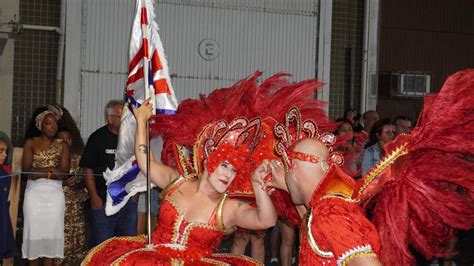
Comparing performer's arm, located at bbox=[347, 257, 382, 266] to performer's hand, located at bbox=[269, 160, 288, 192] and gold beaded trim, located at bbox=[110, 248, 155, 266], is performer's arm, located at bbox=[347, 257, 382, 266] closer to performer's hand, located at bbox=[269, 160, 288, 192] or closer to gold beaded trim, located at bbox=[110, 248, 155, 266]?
performer's hand, located at bbox=[269, 160, 288, 192]

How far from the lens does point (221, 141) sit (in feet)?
17.3

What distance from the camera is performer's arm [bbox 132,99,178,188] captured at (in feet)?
19.2

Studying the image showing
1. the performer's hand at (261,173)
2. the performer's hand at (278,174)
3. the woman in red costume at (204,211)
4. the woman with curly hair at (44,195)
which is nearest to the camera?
the performer's hand at (278,174)

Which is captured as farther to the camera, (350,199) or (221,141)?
(221,141)

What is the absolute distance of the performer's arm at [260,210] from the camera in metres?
4.79

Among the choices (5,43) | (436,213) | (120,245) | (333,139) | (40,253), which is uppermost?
(5,43)

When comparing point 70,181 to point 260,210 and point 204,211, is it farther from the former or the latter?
point 260,210

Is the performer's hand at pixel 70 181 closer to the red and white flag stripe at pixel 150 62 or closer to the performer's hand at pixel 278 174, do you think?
the red and white flag stripe at pixel 150 62

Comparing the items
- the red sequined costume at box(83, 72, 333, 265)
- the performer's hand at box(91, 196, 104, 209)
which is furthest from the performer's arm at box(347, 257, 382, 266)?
the performer's hand at box(91, 196, 104, 209)

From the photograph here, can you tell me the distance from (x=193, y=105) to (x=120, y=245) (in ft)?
3.66

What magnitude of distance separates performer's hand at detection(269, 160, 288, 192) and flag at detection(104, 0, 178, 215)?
5.29 ft

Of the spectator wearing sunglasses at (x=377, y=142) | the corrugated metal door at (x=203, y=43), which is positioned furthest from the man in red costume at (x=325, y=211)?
the corrugated metal door at (x=203, y=43)

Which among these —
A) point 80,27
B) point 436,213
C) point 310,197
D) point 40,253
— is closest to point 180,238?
point 310,197

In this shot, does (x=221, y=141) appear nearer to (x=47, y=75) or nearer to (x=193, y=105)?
(x=193, y=105)
